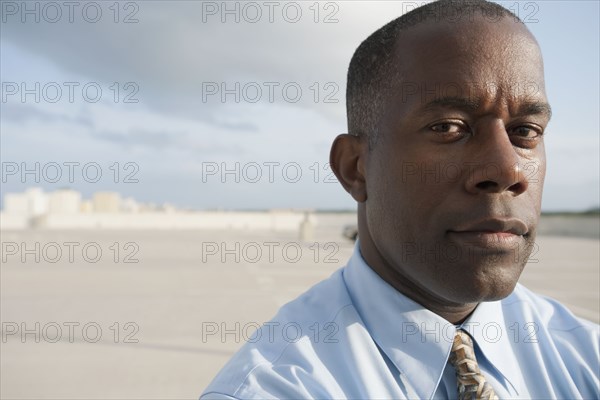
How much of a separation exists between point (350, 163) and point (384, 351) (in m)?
0.64

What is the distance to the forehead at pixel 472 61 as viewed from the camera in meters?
1.56

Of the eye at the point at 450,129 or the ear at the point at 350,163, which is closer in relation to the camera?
the eye at the point at 450,129

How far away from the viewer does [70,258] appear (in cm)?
1872

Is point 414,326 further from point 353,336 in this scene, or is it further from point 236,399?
point 236,399

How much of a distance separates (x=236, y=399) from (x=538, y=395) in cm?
100

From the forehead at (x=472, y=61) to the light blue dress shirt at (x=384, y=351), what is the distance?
0.65 meters

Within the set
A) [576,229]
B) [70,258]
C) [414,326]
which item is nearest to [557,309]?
[414,326]

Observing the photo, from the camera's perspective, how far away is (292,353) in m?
1.57

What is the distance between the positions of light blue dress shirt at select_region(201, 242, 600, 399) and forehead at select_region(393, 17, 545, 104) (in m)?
0.65

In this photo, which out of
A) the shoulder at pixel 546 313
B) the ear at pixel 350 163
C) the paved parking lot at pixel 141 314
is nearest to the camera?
the ear at pixel 350 163

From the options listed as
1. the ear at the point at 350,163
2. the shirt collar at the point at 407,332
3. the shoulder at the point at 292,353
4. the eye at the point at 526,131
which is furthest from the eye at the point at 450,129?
the shoulder at the point at 292,353

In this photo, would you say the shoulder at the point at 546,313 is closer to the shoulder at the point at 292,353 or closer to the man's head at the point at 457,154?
the man's head at the point at 457,154

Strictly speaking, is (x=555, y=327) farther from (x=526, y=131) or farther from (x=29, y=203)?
(x=29, y=203)

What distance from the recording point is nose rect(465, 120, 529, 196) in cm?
149
